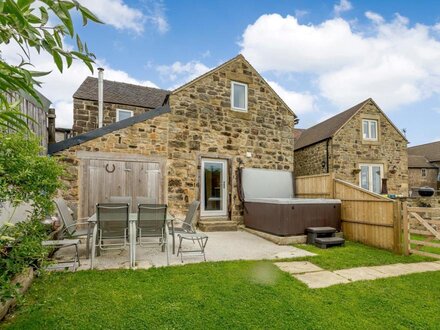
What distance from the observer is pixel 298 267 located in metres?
5.17

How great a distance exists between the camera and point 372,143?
14.1 m

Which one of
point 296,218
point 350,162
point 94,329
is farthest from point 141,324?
point 350,162

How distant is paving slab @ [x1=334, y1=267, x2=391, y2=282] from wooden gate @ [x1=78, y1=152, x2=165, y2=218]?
226 inches

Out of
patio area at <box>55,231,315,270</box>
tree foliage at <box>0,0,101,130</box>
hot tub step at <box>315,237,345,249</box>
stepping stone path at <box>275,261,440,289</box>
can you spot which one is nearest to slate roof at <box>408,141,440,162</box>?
hot tub step at <box>315,237,345,249</box>

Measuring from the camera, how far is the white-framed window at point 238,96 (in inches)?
397

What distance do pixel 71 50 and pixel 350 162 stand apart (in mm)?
14662

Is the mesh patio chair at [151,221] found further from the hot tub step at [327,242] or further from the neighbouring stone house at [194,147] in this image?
the hot tub step at [327,242]

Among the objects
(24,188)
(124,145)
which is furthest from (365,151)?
(24,188)

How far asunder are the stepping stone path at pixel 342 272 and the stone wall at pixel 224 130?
4.54 meters

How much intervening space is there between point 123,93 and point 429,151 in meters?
36.1

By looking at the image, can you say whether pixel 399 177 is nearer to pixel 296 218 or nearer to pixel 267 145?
pixel 267 145

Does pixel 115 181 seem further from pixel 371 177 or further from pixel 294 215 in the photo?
pixel 371 177

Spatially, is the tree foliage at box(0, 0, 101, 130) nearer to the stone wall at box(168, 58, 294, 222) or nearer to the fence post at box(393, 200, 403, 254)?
the fence post at box(393, 200, 403, 254)

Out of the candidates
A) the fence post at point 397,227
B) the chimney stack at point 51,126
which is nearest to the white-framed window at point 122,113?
the chimney stack at point 51,126
